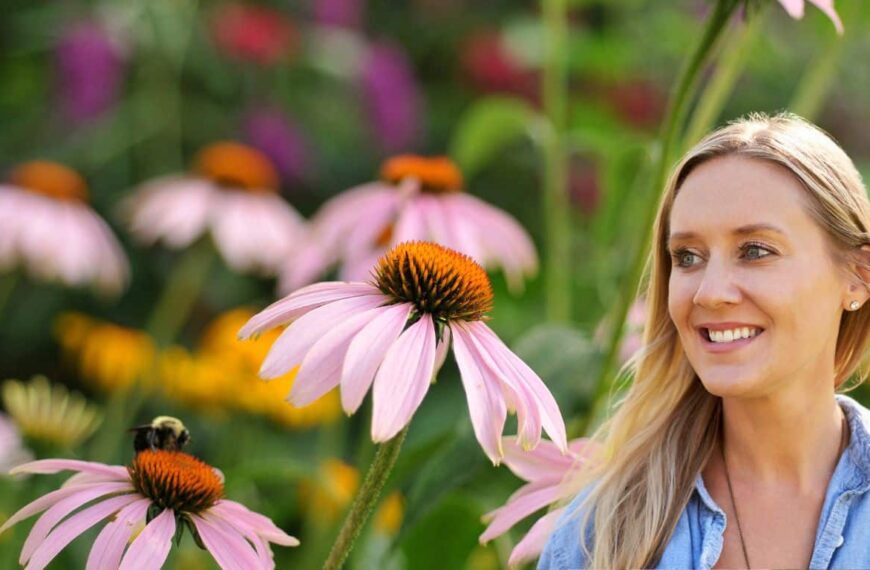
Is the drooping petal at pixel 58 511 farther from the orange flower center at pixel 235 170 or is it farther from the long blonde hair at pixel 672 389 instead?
the orange flower center at pixel 235 170

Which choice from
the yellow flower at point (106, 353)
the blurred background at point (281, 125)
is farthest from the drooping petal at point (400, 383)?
the yellow flower at point (106, 353)

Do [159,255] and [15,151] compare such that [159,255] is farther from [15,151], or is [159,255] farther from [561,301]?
[561,301]

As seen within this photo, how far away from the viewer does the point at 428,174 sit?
1.52m

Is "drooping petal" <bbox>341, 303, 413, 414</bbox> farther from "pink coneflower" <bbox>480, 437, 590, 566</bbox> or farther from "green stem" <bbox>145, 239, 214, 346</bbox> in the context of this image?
"green stem" <bbox>145, 239, 214, 346</bbox>

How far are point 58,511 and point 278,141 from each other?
181 cm

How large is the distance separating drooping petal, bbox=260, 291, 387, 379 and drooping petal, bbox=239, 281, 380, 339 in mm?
22

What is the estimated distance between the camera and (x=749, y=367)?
914mm

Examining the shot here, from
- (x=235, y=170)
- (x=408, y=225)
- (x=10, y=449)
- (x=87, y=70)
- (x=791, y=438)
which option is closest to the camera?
(x=791, y=438)

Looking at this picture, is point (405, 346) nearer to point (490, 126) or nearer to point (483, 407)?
point (483, 407)

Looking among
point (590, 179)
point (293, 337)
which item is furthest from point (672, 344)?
point (590, 179)

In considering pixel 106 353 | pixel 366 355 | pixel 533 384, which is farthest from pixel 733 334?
pixel 106 353

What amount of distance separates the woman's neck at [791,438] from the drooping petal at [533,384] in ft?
0.48

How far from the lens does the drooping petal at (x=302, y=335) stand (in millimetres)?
875

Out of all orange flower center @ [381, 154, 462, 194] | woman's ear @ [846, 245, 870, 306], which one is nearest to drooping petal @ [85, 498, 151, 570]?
woman's ear @ [846, 245, 870, 306]
